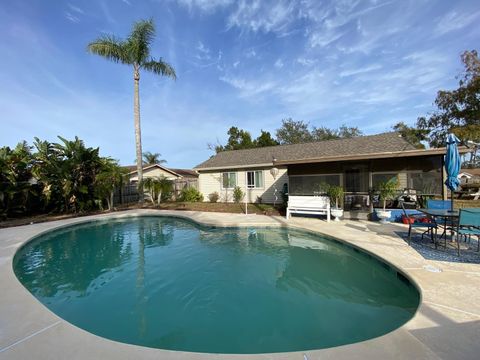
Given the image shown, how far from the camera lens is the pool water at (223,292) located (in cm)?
339

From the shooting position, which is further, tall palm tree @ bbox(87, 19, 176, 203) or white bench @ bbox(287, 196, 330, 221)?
tall palm tree @ bbox(87, 19, 176, 203)

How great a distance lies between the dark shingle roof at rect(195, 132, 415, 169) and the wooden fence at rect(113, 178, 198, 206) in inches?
121

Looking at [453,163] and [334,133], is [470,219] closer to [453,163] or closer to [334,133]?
→ [453,163]

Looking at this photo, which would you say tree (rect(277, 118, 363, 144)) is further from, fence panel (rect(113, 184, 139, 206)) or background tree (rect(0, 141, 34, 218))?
background tree (rect(0, 141, 34, 218))

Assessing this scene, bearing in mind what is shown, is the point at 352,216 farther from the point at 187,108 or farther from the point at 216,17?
the point at 187,108

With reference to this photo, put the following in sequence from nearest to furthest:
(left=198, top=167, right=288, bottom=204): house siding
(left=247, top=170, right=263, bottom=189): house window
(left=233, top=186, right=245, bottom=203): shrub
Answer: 1. (left=198, top=167, right=288, bottom=204): house siding
2. (left=247, top=170, right=263, bottom=189): house window
3. (left=233, top=186, right=245, bottom=203): shrub

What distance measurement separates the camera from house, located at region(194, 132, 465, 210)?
9.98 meters

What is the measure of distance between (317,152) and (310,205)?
6.73 metres

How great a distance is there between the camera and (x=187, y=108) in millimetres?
21766

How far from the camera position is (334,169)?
1178 cm

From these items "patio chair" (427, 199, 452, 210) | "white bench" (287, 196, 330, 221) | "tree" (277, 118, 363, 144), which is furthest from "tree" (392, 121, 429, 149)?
"patio chair" (427, 199, 452, 210)

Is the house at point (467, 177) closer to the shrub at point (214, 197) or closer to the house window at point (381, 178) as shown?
the house window at point (381, 178)

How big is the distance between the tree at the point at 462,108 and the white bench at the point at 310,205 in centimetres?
1626

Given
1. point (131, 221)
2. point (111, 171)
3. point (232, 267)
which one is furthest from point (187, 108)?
point (232, 267)
